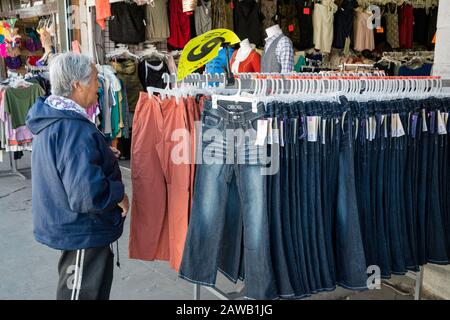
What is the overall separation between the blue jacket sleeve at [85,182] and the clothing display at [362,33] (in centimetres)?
659

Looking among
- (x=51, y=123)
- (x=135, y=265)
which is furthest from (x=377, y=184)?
(x=135, y=265)

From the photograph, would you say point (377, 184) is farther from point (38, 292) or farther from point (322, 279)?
point (38, 292)

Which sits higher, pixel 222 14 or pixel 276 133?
pixel 222 14

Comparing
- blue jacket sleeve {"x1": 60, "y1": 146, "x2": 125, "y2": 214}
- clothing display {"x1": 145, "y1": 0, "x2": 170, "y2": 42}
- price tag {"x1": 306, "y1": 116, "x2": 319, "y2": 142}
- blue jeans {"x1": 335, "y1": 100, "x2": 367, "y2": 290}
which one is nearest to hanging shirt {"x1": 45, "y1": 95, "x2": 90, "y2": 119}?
blue jacket sleeve {"x1": 60, "y1": 146, "x2": 125, "y2": 214}

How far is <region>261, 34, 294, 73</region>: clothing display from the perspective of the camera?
4.30m

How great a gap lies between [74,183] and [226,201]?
764 mm

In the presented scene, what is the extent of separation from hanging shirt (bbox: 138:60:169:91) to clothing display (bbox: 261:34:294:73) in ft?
8.99

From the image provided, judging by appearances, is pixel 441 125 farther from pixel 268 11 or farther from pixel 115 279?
pixel 268 11

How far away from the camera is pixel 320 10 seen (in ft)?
24.1

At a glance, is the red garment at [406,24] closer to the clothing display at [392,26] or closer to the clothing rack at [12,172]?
the clothing display at [392,26]

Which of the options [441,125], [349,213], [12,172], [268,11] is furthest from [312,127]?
[12,172]

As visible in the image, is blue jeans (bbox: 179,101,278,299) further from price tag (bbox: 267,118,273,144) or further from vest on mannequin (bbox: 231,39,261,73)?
vest on mannequin (bbox: 231,39,261,73)

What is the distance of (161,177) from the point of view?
8.89 feet

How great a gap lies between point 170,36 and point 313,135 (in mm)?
5352
